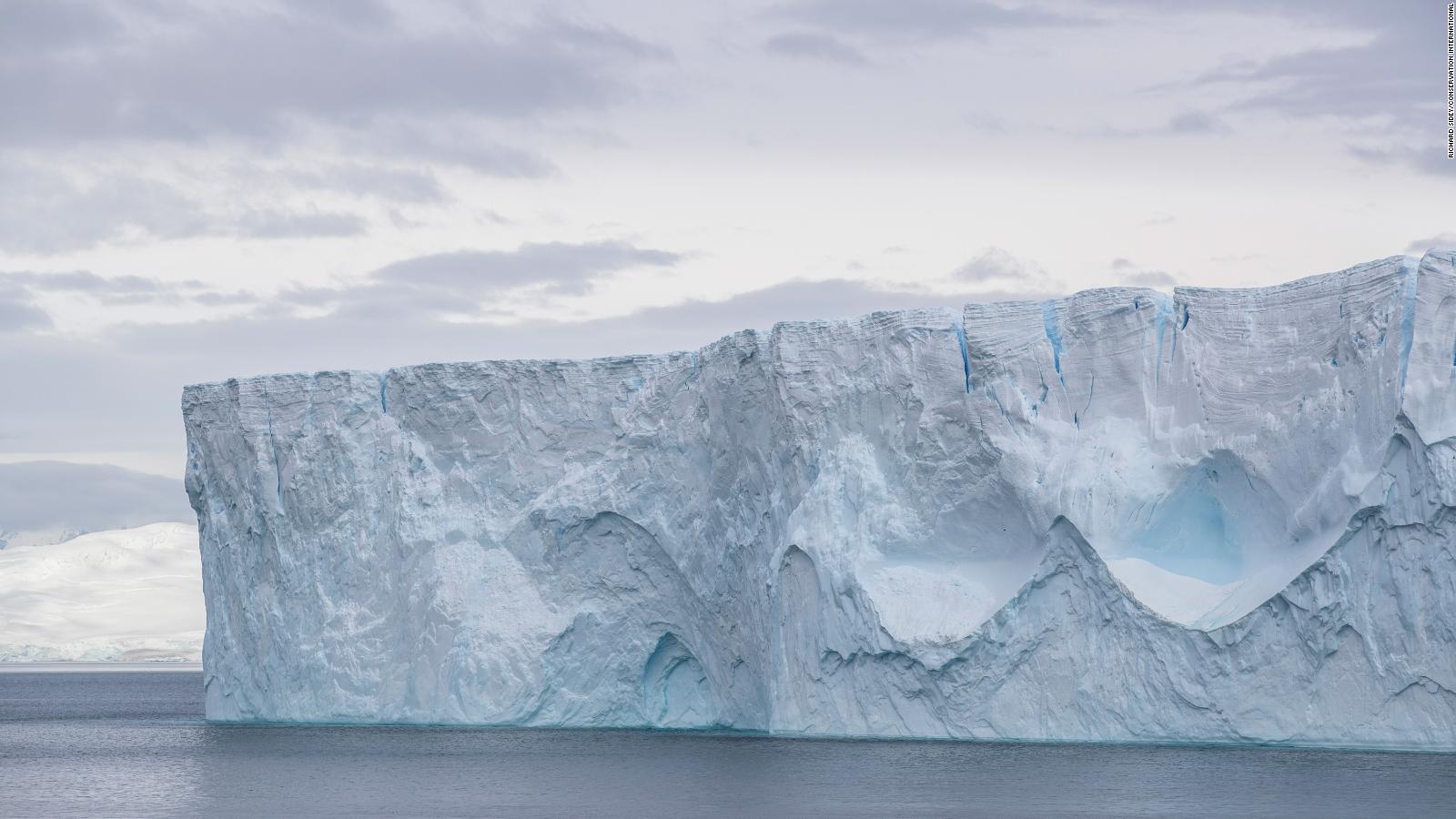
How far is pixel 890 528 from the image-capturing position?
2316cm

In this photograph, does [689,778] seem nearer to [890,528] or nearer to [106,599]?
[890,528]

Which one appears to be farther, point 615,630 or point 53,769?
point 615,630

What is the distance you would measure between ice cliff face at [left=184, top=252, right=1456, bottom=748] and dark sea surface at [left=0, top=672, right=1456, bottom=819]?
694 millimetres

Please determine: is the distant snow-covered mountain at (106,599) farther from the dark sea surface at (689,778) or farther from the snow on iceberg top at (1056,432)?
the snow on iceberg top at (1056,432)

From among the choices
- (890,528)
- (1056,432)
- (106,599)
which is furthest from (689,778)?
(106,599)

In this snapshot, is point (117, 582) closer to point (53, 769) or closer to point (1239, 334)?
point (53, 769)

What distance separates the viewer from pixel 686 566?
25.6 m

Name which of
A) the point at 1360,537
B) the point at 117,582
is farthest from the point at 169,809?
the point at 117,582

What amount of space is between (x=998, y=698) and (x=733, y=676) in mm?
4689

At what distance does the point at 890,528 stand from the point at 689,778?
4617 millimetres

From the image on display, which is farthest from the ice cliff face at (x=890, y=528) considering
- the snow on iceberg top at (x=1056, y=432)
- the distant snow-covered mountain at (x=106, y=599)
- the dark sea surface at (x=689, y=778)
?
the distant snow-covered mountain at (x=106, y=599)

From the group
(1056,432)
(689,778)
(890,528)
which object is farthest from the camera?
(890,528)

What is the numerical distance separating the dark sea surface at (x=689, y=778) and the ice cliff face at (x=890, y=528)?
0.69 metres

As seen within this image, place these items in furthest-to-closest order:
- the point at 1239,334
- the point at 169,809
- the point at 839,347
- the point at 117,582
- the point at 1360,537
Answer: the point at 117,582, the point at 839,347, the point at 1239,334, the point at 1360,537, the point at 169,809
